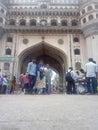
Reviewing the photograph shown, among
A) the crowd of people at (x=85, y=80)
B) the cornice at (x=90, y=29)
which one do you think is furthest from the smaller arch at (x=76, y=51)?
the crowd of people at (x=85, y=80)

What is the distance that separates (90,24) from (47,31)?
5.12 m

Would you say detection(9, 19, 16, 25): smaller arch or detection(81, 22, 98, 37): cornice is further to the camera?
detection(9, 19, 16, 25): smaller arch

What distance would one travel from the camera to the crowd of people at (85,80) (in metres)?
7.88

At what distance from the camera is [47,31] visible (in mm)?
22156

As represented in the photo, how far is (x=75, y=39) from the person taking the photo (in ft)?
74.0

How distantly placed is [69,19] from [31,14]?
493cm

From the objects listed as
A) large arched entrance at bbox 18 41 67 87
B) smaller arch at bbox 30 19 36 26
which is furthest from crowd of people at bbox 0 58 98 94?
smaller arch at bbox 30 19 36 26

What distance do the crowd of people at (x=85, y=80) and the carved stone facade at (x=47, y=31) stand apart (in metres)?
10.5

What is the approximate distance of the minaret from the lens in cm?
2000

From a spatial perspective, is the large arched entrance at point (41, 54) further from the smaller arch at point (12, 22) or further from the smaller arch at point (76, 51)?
the smaller arch at point (12, 22)

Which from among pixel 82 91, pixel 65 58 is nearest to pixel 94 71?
pixel 82 91

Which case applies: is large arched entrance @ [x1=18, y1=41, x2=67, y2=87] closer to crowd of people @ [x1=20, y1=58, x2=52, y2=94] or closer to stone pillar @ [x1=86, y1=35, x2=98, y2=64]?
stone pillar @ [x1=86, y1=35, x2=98, y2=64]

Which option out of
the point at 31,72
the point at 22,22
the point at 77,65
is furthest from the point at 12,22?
the point at 31,72

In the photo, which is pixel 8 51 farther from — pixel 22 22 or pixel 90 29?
pixel 90 29
